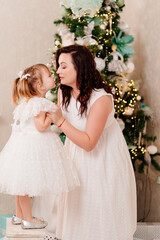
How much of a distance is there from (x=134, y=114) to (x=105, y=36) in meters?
0.77

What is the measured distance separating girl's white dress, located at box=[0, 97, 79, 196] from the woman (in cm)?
14

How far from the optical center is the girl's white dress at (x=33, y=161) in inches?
68.6

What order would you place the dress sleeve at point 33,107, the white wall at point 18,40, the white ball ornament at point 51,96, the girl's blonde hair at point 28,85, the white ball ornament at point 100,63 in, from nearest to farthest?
the dress sleeve at point 33,107, the girl's blonde hair at point 28,85, the white ball ornament at point 100,63, the white ball ornament at point 51,96, the white wall at point 18,40

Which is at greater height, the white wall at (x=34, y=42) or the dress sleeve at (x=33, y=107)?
the white wall at (x=34, y=42)

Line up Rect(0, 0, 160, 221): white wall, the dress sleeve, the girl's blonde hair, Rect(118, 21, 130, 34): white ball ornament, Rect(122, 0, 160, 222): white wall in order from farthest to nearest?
Rect(0, 0, 160, 221): white wall < Rect(122, 0, 160, 222): white wall < Rect(118, 21, 130, 34): white ball ornament < the girl's blonde hair < the dress sleeve

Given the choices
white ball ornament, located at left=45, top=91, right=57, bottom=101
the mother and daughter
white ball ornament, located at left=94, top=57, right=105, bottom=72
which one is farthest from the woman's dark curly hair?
white ball ornament, located at left=45, top=91, right=57, bottom=101

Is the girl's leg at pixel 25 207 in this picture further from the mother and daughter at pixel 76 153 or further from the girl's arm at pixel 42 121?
the girl's arm at pixel 42 121

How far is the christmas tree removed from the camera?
2936mm

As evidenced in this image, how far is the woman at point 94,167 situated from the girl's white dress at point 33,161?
0.44 feet

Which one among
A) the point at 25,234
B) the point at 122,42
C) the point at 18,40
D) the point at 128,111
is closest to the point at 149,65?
the point at 122,42

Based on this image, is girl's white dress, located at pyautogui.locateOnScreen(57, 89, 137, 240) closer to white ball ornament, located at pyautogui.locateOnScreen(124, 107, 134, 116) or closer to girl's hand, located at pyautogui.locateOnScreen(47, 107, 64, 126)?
girl's hand, located at pyautogui.locateOnScreen(47, 107, 64, 126)

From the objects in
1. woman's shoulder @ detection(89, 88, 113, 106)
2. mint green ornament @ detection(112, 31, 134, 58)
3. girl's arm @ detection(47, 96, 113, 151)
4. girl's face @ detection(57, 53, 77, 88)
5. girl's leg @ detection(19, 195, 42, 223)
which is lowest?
girl's leg @ detection(19, 195, 42, 223)

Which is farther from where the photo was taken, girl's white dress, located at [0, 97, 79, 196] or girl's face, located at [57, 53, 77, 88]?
girl's face, located at [57, 53, 77, 88]

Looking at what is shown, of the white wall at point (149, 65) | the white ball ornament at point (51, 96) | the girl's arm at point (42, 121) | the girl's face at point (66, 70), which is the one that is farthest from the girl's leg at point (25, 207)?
the white wall at point (149, 65)
